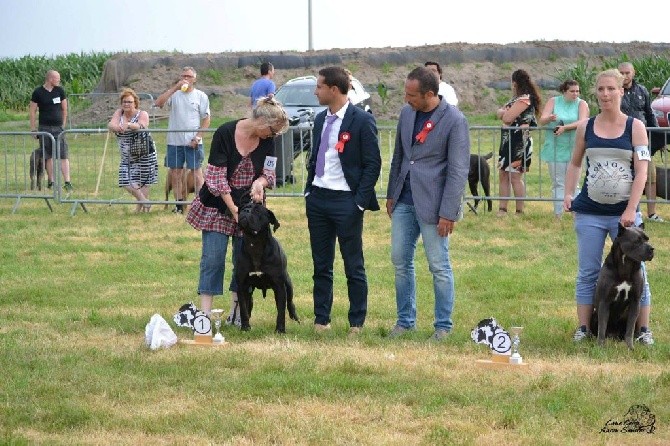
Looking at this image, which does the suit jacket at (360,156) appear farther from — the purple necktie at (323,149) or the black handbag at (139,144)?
the black handbag at (139,144)

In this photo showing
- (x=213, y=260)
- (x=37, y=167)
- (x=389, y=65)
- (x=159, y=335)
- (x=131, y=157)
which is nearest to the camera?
(x=159, y=335)

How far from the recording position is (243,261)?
7691 millimetres

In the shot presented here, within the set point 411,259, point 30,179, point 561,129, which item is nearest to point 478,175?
point 561,129

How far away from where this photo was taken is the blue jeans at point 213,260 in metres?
7.93

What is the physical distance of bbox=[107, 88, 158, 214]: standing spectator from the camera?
1434cm

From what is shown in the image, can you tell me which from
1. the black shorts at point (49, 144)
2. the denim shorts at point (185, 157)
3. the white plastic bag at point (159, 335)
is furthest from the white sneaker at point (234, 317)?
the black shorts at point (49, 144)

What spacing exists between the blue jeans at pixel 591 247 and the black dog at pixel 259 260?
2.12 metres

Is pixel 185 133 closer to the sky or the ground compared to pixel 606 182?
closer to the sky

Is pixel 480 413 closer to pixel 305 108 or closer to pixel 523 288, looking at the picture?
pixel 523 288

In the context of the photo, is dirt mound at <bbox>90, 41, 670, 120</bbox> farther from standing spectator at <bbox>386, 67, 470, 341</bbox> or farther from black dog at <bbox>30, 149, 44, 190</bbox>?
standing spectator at <bbox>386, 67, 470, 341</bbox>

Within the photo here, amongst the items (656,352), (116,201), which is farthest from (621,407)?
(116,201)

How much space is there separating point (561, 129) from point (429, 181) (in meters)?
6.09

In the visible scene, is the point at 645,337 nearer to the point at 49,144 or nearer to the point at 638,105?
the point at 638,105

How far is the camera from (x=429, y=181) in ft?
24.3
